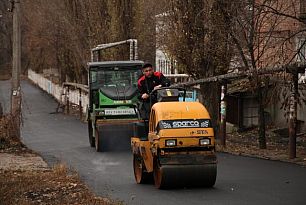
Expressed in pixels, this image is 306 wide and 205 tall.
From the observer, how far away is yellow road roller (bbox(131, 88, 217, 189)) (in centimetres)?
→ 1142

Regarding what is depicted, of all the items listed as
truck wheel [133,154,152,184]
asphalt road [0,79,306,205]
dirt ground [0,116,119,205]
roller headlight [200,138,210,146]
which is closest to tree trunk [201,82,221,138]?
asphalt road [0,79,306,205]

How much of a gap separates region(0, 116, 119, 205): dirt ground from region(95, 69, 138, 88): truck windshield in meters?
4.98

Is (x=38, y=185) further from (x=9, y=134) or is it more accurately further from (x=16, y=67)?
(x=16, y=67)

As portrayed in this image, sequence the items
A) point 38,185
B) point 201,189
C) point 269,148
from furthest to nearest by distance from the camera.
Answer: point 269,148
point 38,185
point 201,189

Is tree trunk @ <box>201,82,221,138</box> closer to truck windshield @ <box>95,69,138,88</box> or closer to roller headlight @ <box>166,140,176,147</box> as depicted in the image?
truck windshield @ <box>95,69,138,88</box>

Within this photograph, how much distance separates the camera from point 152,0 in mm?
44812

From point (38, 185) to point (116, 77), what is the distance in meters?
10.6

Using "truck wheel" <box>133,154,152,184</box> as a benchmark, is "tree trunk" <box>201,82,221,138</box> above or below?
above

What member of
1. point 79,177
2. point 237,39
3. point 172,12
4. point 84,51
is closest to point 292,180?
point 79,177

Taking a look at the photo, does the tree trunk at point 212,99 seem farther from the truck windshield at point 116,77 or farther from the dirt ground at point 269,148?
the truck windshield at point 116,77

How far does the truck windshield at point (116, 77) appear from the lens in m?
23.0

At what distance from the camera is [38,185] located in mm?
12938

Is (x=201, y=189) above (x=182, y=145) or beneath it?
beneath

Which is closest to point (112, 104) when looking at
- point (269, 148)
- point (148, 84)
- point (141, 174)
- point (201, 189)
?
point (269, 148)
